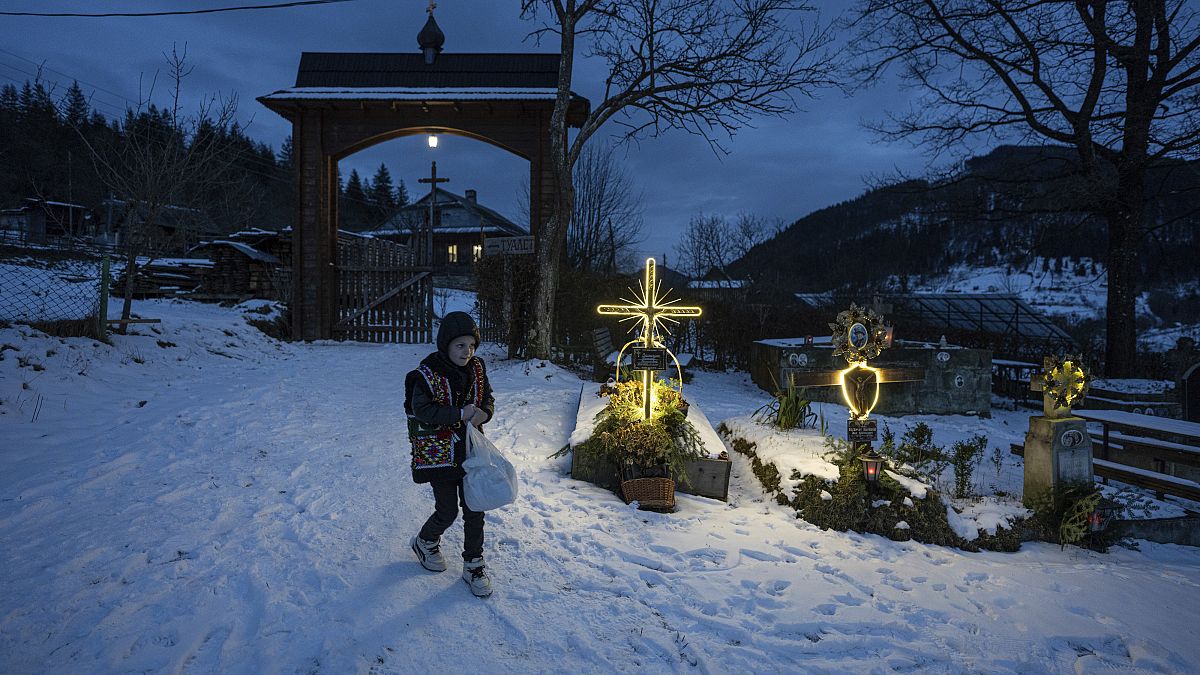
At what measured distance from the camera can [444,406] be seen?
3230 millimetres

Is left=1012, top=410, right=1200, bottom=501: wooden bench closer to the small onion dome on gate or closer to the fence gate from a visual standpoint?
the fence gate

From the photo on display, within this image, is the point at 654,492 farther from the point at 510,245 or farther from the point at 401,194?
the point at 401,194

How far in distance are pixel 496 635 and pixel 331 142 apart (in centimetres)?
1367

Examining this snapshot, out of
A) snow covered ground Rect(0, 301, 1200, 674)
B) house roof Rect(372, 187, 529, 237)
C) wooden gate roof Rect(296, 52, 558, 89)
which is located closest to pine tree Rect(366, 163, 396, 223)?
house roof Rect(372, 187, 529, 237)

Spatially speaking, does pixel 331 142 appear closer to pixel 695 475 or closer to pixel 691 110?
pixel 691 110

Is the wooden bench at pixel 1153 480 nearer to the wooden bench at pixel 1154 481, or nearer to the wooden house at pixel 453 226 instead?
the wooden bench at pixel 1154 481

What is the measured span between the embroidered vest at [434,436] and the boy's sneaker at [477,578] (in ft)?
1.90

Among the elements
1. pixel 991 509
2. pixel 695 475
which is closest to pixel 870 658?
pixel 695 475

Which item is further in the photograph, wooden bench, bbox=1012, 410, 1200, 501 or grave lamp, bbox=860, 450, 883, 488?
wooden bench, bbox=1012, 410, 1200, 501

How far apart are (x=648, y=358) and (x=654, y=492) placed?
1.20 meters

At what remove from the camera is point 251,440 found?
5973 millimetres

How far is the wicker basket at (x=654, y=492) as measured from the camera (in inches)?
191

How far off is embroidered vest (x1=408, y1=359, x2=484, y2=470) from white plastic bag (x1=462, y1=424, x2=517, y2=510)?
0.41ft

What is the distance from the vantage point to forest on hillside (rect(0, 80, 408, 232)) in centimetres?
1084
